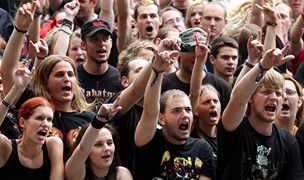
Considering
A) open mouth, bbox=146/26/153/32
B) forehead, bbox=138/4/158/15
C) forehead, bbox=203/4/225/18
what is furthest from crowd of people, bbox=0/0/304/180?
forehead, bbox=203/4/225/18

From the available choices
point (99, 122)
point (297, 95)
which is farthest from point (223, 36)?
point (99, 122)

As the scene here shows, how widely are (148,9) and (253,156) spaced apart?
10.1 feet

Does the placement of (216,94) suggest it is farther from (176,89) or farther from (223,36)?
(223,36)

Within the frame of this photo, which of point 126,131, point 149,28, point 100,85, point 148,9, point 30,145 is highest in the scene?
point 148,9

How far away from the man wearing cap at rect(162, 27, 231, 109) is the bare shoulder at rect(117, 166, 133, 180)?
1151 mm

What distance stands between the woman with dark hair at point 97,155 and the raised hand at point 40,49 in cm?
99

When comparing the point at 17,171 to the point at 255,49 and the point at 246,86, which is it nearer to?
the point at 246,86

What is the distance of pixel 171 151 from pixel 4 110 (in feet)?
4.59

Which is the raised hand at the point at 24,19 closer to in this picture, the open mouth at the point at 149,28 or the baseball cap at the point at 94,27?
the baseball cap at the point at 94,27

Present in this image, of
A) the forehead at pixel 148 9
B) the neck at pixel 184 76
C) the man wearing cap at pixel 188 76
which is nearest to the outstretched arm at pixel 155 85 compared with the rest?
the man wearing cap at pixel 188 76

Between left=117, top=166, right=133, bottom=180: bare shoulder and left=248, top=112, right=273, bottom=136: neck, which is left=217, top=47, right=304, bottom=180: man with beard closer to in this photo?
left=248, top=112, right=273, bottom=136: neck

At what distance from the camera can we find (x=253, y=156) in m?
8.27

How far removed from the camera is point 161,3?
12398 millimetres

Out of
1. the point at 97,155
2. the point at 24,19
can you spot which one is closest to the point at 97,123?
the point at 97,155
